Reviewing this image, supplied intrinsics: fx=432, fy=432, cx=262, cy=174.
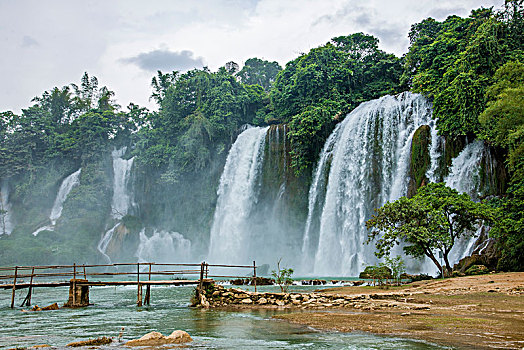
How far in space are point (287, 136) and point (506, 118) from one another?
1781cm

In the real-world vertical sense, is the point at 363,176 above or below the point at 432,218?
above

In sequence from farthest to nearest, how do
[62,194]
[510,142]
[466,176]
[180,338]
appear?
[62,194] < [466,176] < [510,142] < [180,338]

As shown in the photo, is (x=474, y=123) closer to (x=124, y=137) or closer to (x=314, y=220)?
(x=314, y=220)

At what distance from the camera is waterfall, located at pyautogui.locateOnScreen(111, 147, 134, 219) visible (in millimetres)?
43594

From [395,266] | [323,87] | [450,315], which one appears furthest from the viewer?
[323,87]

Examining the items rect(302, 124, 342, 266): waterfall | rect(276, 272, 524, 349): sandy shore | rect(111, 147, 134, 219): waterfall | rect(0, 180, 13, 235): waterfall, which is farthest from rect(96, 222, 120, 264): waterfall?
rect(276, 272, 524, 349): sandy shore

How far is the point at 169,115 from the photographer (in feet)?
142

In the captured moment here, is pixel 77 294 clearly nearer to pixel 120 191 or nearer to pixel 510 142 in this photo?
pixel 510 142

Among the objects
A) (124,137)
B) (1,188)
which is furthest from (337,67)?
(1,188)

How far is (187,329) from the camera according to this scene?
963 cm

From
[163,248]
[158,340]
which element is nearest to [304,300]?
[158,340]

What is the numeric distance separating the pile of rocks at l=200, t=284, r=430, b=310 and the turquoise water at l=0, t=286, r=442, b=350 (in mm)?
883

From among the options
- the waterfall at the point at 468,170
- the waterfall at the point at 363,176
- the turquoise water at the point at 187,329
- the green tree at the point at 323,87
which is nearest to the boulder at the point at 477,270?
the waterfall at the point at 468,170

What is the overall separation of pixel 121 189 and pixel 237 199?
16.1 m
